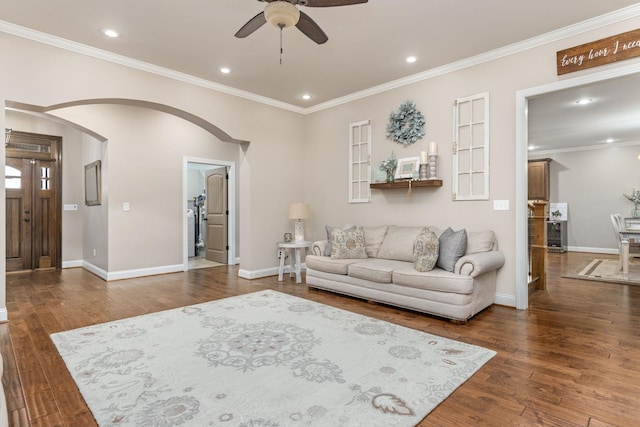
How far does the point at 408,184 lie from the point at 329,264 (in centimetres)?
148

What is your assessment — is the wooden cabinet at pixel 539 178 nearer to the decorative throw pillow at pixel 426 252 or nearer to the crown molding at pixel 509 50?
the crown molding at pixel 509 50

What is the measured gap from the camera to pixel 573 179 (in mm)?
9055

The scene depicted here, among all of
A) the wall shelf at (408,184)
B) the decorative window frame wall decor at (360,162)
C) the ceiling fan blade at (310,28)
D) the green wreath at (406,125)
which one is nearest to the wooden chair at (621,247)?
the wall shelf at (408,184)

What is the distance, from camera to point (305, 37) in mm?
3516

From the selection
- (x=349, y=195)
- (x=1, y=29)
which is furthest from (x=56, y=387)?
(x=349, y=195)

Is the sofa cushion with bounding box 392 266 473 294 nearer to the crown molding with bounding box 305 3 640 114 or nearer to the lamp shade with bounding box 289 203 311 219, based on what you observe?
the lamp shade with bounding box 289 203 311 219

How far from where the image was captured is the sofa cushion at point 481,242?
149 inches

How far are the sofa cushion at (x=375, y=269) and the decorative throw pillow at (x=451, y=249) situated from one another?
0.46 m

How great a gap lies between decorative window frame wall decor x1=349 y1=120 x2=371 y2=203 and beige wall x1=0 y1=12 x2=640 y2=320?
0.13 metres

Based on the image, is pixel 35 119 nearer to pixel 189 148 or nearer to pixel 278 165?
pixel 189 148

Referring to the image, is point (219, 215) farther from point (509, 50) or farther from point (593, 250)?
point (593, 250)

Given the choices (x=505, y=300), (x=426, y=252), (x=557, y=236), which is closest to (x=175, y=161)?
(x=426, y=252)

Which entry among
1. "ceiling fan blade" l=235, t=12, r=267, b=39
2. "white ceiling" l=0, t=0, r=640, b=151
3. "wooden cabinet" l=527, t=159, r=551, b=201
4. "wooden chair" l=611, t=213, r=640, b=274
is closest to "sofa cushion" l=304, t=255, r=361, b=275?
"white ceiling" l=0, t=0, r=640, b=151

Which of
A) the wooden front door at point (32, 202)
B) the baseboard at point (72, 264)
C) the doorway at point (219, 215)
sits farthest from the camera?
the doorway at point (219, 215)
